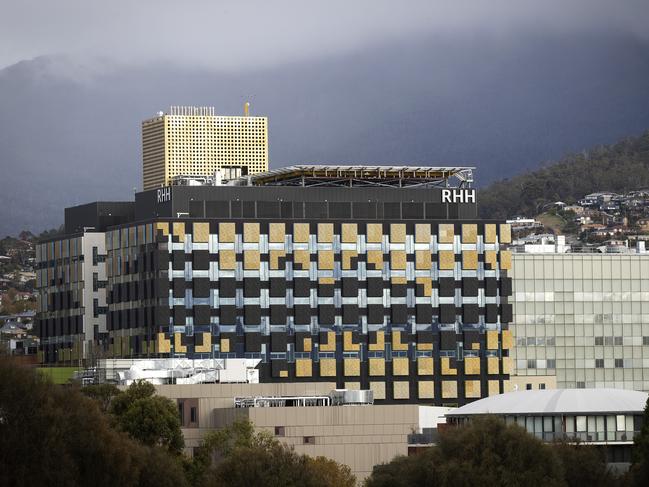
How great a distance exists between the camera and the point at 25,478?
502ft

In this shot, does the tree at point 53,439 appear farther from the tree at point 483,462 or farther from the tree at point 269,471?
the tree at point 483,462

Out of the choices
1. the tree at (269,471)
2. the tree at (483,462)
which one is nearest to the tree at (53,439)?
the tree at (269,471)

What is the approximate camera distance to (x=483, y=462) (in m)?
178

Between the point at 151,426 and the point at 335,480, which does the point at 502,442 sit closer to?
the point at 335,480

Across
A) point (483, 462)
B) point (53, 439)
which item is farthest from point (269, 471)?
point (53, 439)

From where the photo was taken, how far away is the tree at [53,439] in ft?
506

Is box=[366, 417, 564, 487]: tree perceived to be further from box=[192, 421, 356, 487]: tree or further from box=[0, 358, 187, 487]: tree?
box=[0, 358, 187, 487]: tree

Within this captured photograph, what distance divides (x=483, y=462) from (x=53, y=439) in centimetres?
3676

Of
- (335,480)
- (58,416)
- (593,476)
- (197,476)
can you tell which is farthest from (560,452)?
(58,416)

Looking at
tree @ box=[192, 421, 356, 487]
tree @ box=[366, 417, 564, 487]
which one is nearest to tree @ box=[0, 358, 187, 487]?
tree @ box=[192, 421, 356, 487]

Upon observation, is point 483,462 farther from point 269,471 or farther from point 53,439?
point 53,439

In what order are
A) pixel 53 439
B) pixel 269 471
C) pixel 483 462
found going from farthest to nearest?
pixel 269 471 → pixel 483 462 → pixel 53 439

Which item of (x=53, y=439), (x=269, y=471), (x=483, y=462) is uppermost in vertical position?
(x=53, y=439)

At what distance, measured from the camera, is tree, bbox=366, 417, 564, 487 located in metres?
176
